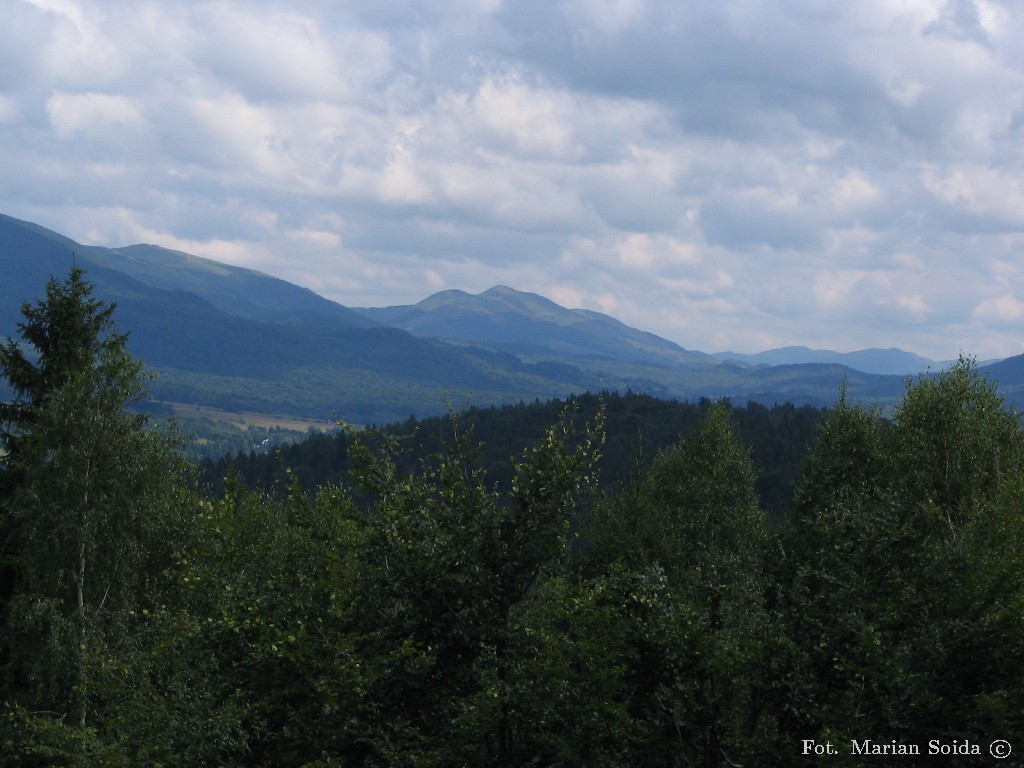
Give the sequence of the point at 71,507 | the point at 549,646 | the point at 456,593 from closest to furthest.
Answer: the point at 549,646 → the point at 456,593 → the point at 71,507

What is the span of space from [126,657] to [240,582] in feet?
35.2

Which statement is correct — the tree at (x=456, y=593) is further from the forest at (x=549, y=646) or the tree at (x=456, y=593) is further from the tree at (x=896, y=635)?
the tree at (x=896, y=635)

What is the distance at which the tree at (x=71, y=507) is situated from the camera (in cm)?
3014

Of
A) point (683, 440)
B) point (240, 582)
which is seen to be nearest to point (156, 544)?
point (240, 582)

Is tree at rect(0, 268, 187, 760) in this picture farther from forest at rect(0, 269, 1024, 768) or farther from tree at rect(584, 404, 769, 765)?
tree at rect(584, 404, 769, 765)

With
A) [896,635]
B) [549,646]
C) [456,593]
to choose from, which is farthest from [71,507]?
[896,635]

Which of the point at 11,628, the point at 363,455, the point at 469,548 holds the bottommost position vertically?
the point at 11,628

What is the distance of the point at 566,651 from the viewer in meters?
15.5

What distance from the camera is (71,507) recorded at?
1240 inches

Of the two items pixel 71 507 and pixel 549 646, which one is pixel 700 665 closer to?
pixel 549 646

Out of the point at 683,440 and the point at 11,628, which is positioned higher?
the point at 683,440

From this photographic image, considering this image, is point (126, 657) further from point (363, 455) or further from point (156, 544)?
point (363, 455)

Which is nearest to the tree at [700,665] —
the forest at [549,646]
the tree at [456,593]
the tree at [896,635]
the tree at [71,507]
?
the forest at [549,646]

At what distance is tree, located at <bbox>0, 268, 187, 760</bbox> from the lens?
30.1 m
